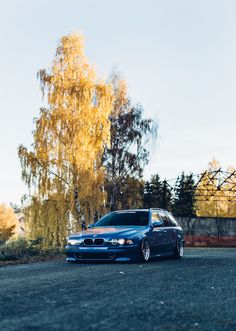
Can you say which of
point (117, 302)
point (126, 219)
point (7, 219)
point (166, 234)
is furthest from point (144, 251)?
point (7, 219)

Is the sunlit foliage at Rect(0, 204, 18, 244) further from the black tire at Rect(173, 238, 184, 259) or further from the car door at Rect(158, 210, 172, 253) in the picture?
the car door at Rect(158, 210, 172, 253)

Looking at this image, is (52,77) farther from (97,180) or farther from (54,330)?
(54,330)

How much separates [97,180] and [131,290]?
1723 centimetres

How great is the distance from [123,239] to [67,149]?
11.3 m

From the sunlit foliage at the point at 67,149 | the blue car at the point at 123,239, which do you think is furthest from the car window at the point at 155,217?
the sunlit foliage at the point at 67,149

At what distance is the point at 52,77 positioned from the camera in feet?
82.8

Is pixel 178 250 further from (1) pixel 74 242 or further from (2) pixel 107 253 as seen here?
(1) pixel 74 242

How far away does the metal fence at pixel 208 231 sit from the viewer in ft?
117

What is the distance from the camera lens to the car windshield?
14508 millimetres

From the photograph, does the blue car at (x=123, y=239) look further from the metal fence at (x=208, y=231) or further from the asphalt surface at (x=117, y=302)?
the metal fence at (x=208, y=231)

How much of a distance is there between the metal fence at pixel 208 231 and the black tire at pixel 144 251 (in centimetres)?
2184

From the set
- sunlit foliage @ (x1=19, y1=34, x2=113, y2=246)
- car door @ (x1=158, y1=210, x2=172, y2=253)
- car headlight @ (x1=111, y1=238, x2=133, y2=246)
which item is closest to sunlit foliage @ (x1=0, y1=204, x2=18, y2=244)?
sunlit foliage @ (x1=19, y1=34, x2=113, y2=246)

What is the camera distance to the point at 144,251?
13508 mm

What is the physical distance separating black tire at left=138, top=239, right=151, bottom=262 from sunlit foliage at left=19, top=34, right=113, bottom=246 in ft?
33.0
